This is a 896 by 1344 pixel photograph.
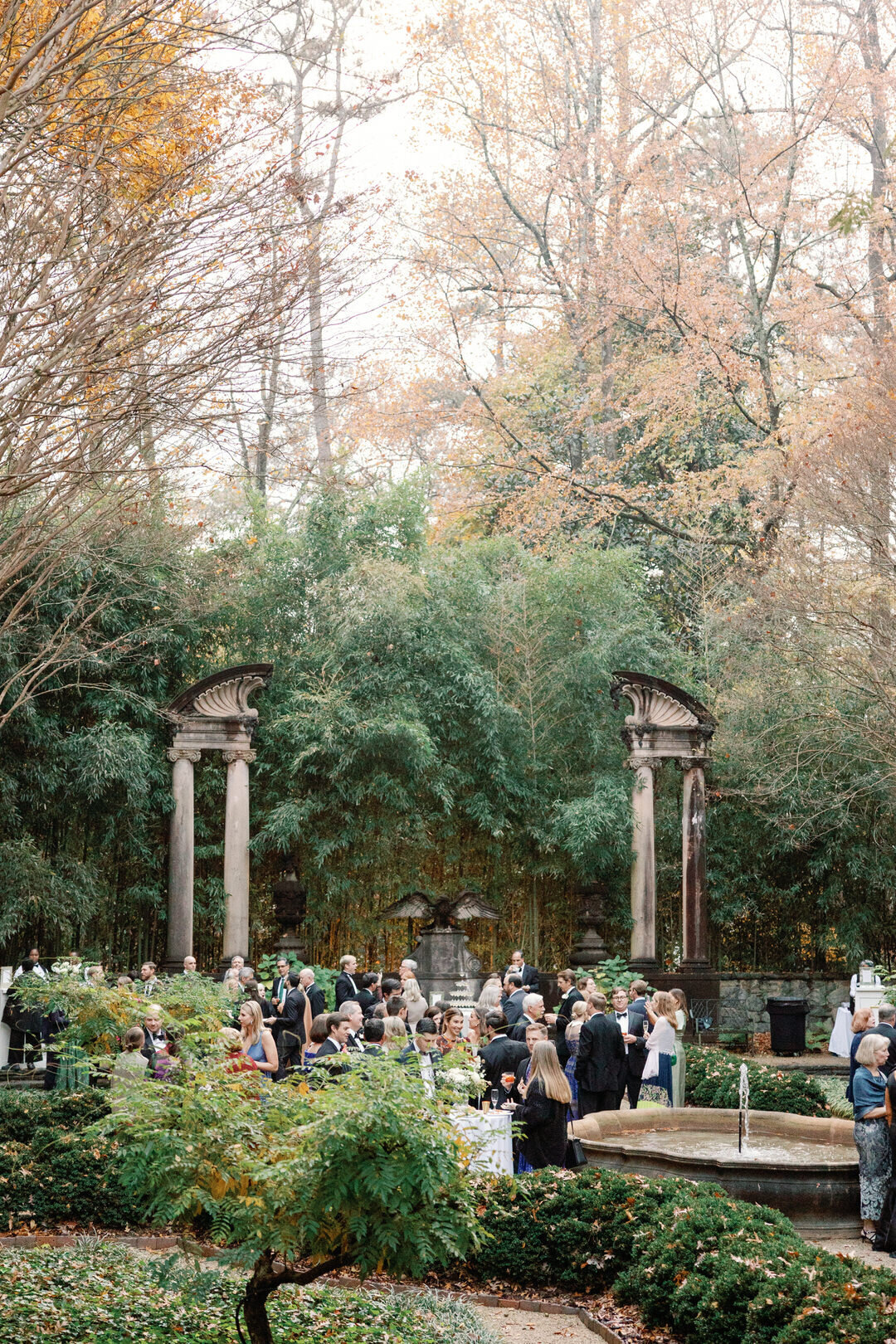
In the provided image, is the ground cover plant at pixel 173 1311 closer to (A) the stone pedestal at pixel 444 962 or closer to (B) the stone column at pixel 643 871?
(A) the stone pedestal at pixel 444 962

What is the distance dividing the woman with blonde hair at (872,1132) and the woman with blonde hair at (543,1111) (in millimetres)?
1845

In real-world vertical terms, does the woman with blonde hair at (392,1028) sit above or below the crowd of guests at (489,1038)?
above

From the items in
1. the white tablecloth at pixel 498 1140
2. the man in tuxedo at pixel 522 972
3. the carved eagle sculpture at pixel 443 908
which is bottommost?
the white tablecloth at pixel 498 1140

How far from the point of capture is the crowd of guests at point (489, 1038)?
8.66 m

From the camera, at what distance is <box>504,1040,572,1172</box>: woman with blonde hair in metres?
8.63

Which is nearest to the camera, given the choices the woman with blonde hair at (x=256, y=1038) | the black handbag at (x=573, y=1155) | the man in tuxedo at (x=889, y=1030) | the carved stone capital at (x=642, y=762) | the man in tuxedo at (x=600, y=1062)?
the black handbag at (x=573, y=1155)

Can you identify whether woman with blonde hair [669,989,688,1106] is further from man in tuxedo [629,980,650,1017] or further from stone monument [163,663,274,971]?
stone monument [163,663,274,971]

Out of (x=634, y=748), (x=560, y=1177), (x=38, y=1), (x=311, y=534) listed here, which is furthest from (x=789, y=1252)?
(x=311, y=534)

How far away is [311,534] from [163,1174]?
593 inches

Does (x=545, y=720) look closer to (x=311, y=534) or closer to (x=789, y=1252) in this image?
(x=311, y=534)

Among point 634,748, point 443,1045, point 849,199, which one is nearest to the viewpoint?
point 849,199

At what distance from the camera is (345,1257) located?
516 cm

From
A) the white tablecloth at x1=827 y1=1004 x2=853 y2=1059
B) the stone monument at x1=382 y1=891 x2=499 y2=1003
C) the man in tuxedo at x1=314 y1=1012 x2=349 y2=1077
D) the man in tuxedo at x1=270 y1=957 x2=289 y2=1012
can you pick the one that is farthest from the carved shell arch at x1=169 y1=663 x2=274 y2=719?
the man in tuxedo at x1=314 y1=1012 x2=349 y2=1077

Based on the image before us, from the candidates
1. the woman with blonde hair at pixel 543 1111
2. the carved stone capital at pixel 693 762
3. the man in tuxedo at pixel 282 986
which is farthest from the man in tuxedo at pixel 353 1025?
the carved stone capital at pixel 693 762
